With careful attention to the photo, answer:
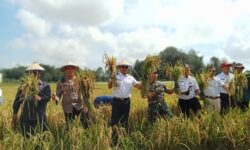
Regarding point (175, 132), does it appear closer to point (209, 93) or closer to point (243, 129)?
point (243, 129)

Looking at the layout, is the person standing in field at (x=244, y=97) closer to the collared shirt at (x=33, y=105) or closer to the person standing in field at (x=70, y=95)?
the person standing in field at (x=70, y=95)

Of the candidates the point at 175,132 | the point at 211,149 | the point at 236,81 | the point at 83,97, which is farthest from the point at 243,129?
the point at 83,97

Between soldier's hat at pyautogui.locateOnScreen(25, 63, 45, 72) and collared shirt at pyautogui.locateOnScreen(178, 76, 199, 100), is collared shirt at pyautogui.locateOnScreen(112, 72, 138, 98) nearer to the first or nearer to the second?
collared shirt at pyautogui.locateOnScreen(178, 76, 199, 100)

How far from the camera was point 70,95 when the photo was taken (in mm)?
7984

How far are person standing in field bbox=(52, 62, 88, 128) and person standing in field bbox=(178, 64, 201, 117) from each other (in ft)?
7.61

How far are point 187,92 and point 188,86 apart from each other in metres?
0.14

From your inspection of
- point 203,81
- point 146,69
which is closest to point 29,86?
point 146,69

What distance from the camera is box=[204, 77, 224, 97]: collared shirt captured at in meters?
9.47

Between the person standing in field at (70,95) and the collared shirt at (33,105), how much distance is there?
0.56 m

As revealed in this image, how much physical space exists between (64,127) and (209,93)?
3.66 m

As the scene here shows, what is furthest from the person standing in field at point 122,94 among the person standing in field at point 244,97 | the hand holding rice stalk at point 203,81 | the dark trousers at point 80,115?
the person standing in field at point 244,97

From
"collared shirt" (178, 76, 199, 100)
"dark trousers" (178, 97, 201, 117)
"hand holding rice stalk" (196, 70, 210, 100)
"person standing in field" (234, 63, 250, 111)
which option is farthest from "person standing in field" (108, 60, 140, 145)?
"person standing in field" (234, 63, 250, 111)

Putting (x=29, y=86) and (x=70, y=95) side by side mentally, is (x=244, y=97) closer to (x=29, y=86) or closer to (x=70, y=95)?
(x=70, y=95)

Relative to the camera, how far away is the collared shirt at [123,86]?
8352 millimetres
